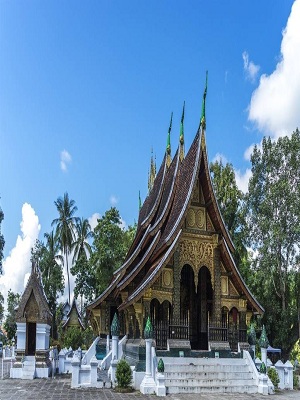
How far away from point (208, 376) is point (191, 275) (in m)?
5.12

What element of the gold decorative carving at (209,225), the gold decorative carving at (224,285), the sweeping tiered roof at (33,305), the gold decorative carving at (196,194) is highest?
the gold decorative carving at (196,194)

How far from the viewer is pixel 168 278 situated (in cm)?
1477

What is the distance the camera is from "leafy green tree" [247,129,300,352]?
25.4 m

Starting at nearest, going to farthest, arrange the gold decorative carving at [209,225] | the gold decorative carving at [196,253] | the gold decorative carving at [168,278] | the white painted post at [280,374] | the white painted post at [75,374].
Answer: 1. the white painted post at [75,374]
2. the gold decorative carving at [168,278]
3. the white painted post at [280,374]
4. the gold decorative carving at [196,253]
5. the gold decorative carving at [209,225]

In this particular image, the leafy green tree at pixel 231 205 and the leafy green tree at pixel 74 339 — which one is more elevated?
the leafy green tree at pixel 231 205

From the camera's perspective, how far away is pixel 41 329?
56.2 feet

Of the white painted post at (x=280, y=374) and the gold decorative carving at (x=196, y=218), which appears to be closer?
the white painted post at (x=280, y=374)

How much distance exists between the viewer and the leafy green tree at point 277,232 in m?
25.4

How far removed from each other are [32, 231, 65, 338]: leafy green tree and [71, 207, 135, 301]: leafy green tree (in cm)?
514

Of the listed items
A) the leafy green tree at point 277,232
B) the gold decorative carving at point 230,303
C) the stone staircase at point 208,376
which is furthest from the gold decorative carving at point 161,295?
the leafy green tree at point 277,232

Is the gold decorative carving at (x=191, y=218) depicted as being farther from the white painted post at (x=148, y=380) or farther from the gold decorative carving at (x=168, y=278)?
the white painted post at (x=148, y=380)

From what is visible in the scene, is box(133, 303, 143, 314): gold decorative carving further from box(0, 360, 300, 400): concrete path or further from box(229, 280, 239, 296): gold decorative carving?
box(229, 280, 239, 296): gold decorative carving

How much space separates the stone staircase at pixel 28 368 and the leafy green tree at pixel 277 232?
44.1 ft

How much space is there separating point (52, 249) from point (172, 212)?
2716 cm
